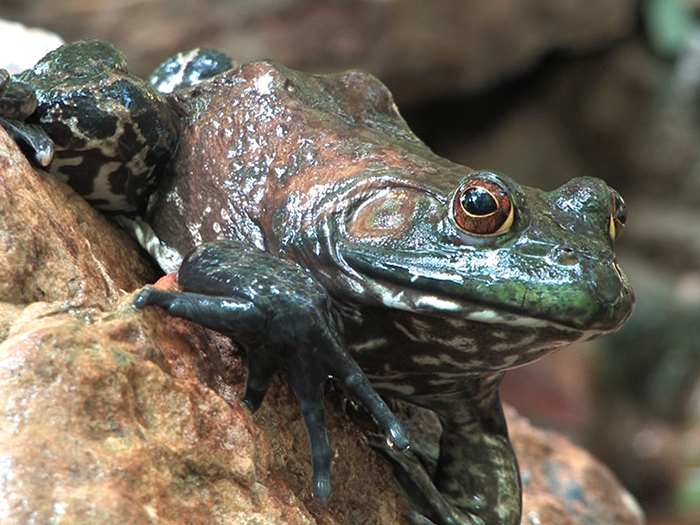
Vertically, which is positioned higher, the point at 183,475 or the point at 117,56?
the point at 117,56

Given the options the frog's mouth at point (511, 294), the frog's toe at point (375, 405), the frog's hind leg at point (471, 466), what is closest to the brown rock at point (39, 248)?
the frog's toe at point (375, 405)

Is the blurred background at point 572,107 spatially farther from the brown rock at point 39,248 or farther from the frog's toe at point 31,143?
the brown rock at point 39,248

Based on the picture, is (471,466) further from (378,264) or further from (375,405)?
(378,264)

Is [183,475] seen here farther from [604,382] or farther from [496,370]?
[604,382]

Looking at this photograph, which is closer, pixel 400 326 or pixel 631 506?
pixel 400 326

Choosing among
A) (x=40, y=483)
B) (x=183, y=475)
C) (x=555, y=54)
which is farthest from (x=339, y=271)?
(x=555, y=54)

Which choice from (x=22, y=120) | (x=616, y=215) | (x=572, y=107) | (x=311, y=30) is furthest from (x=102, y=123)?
(x=572, y=107)

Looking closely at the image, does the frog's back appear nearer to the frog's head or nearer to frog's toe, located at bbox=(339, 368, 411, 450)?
the frog's head
